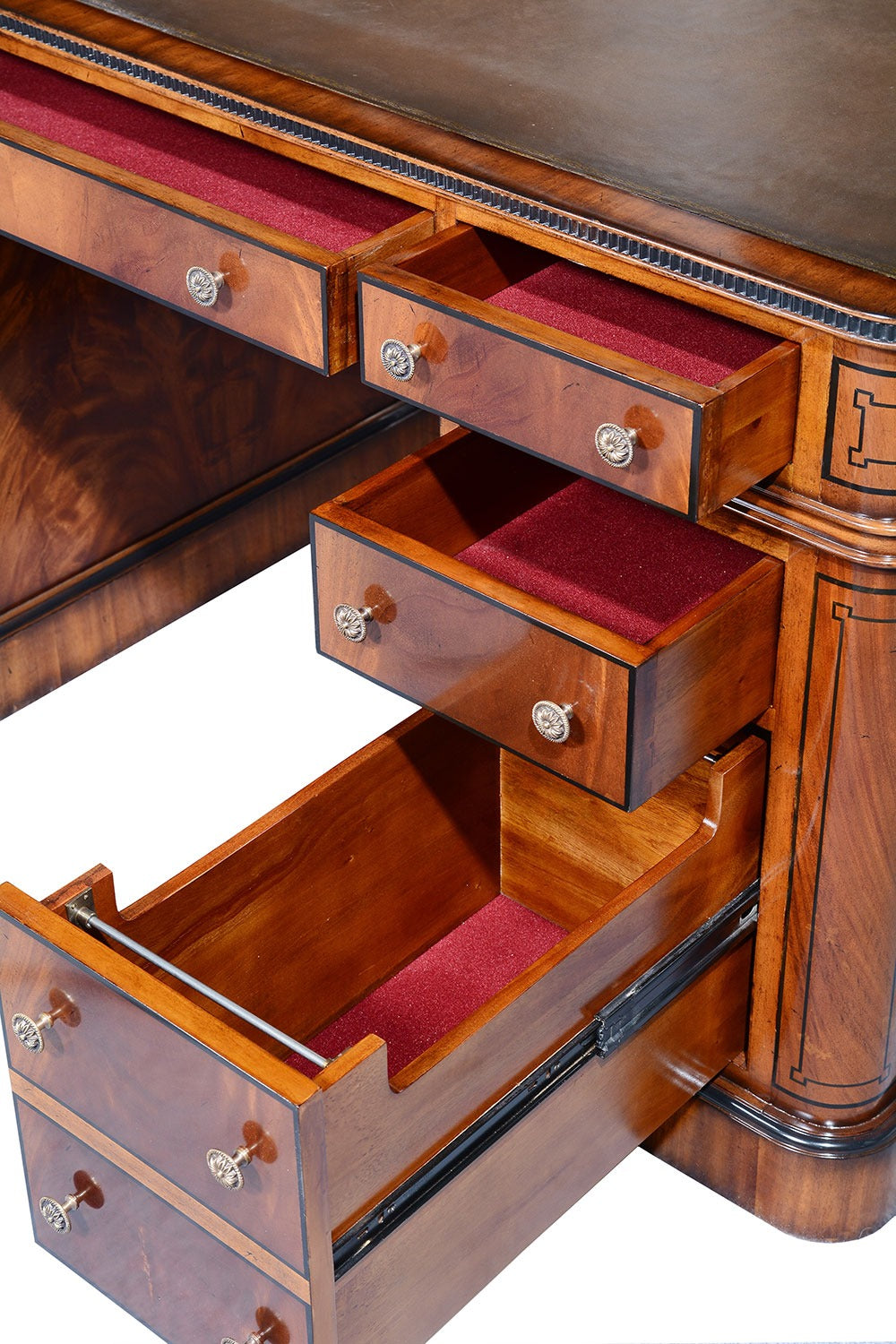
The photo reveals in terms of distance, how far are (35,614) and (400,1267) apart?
42.2 inches

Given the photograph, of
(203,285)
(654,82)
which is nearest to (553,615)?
(203,285)

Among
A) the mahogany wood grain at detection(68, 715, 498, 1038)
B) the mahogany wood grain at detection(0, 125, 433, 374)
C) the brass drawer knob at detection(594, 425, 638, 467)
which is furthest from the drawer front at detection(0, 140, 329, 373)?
the mahogany wood grain at detection(68, 715, 498, 1038)

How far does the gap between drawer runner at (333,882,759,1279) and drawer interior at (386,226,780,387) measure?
1.46 feet

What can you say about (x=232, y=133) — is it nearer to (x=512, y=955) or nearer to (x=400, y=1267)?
(x=512, y=955)

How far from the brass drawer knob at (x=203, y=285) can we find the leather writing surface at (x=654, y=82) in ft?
0.64

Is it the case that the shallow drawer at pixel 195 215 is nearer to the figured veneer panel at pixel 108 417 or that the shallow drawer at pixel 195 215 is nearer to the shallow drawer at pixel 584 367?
the shallow drawer at pixel 584 367

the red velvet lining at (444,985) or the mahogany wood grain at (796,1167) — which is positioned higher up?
the red velvet lining at (444,985)

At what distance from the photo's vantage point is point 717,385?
1.41 meters

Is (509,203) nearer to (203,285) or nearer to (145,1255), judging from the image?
(203,285)

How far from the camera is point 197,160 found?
179 centimetres

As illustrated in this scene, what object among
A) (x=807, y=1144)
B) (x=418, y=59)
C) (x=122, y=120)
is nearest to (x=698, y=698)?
(x=807, y=1144)

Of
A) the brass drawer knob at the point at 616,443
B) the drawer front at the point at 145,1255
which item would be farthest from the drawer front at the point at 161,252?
the drawer front at the point at 145,1255

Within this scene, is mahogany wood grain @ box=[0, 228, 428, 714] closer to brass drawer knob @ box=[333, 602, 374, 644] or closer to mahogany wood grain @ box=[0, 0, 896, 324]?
mahogany wood grain @ box=[0, 0, 896, 324]

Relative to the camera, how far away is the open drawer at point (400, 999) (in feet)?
4.73
